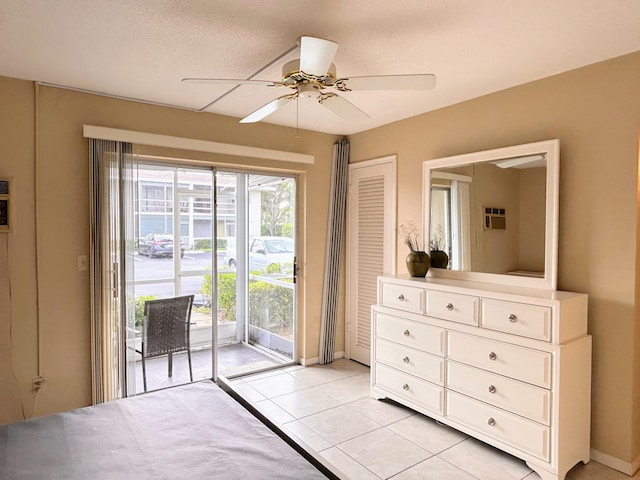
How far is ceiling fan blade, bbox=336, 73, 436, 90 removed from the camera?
193 centimetres

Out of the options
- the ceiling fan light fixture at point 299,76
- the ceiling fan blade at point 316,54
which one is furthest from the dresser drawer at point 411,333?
the ceiling fan blade at point 316,54

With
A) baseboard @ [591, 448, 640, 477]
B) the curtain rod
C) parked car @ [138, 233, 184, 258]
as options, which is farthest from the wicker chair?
baseboard @ [591, 448, 640, 477]

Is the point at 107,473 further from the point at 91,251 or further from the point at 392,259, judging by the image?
the point at 392,259

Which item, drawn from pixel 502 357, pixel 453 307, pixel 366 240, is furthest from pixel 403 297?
pixel 366 240

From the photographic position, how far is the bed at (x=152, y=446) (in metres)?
1.49

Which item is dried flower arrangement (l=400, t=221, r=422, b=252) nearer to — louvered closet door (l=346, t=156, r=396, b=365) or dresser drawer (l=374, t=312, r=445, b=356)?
louvered closet door (l=346, t=156, r=396, b=365)

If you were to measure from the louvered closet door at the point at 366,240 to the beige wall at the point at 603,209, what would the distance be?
144 centimetres

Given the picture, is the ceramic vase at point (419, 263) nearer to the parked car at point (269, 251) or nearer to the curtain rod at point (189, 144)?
the parked car at point (269, 251)

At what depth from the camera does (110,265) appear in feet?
10.1

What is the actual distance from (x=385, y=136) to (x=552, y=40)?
1.94 m

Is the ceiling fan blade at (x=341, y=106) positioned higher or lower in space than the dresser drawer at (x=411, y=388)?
higher

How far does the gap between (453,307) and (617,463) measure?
1.32 m

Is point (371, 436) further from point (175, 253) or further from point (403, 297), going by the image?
point (175, 253)

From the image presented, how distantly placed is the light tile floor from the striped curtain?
505 mm
